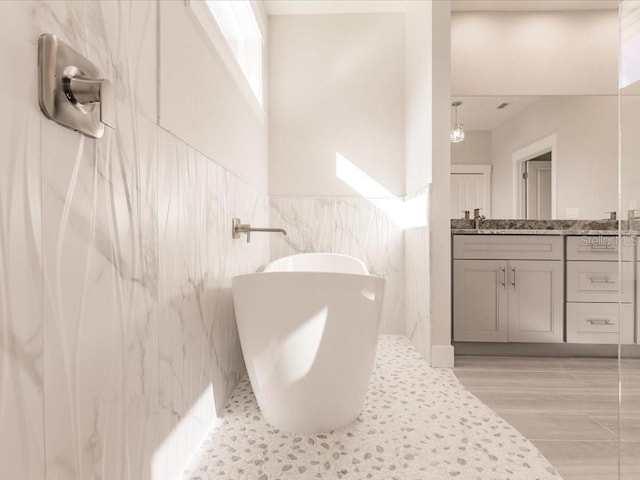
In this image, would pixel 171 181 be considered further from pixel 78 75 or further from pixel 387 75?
pixel 387 75

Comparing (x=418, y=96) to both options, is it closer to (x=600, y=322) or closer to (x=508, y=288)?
(x=508, y=288)

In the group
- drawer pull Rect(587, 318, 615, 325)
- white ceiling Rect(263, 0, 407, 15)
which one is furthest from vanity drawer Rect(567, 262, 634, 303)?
white ceiling Rect(263, 0, 407, 15)

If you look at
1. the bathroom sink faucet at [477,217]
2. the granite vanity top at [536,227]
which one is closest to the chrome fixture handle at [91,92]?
the granite vanity top at [536,227]

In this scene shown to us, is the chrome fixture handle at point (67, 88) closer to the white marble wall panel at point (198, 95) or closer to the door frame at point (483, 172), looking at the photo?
the white marble wall panel at point (198, 95)

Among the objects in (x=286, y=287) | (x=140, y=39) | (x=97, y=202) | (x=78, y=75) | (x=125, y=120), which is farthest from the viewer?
(x=286, y=287)

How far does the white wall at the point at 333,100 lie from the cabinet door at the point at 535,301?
112 centimetres

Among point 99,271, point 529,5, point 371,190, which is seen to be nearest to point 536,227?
point 371,190

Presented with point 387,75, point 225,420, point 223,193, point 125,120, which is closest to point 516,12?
point 387,75

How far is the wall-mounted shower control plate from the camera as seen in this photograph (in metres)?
0.65

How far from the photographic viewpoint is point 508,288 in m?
2.66

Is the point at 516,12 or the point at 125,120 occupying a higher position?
the point at 516,12

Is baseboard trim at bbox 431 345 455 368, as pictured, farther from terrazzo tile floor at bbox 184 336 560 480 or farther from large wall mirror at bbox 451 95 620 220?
large wall mirror at bbox 451 95 620 220

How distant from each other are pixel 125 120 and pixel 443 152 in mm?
1930

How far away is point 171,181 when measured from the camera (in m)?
1.22
